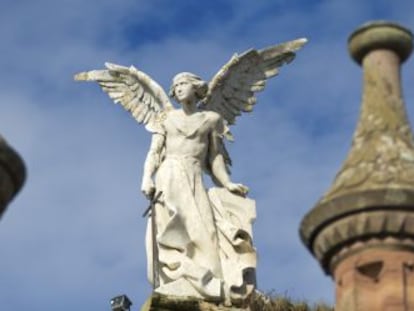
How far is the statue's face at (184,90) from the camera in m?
26.8

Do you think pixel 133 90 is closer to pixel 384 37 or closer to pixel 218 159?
pixel 218 159

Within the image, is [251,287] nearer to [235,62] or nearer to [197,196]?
[197,196]

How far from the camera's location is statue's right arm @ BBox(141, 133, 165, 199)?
26266 millimetres

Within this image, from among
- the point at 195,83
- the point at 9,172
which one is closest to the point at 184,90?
the point at 195,83

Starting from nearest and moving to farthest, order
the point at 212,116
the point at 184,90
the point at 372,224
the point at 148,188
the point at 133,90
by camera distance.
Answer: the point at 372,224
the point at 148,188
the point at 184,90
the point at 212,116
the point at 133,90

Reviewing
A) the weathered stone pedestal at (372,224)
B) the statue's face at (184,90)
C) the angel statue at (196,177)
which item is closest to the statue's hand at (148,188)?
the angel statue at (196,177)

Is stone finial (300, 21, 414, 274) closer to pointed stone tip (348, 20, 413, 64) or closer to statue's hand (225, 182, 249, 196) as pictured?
pointed stone tip (348, 20, 413, 64)

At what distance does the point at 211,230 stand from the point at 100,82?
3.19 metres

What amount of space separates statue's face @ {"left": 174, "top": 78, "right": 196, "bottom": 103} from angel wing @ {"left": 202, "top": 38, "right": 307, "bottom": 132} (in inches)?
20.1

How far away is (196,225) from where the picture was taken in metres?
26.0

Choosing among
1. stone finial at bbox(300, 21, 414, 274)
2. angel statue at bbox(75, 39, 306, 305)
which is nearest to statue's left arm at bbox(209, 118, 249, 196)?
angel statue at bbox(75, 39, 306, 305)

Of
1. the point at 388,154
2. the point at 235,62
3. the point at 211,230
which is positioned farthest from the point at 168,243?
the point at 388,154

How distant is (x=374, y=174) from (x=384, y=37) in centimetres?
119

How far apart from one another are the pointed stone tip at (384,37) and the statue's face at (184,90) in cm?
927
